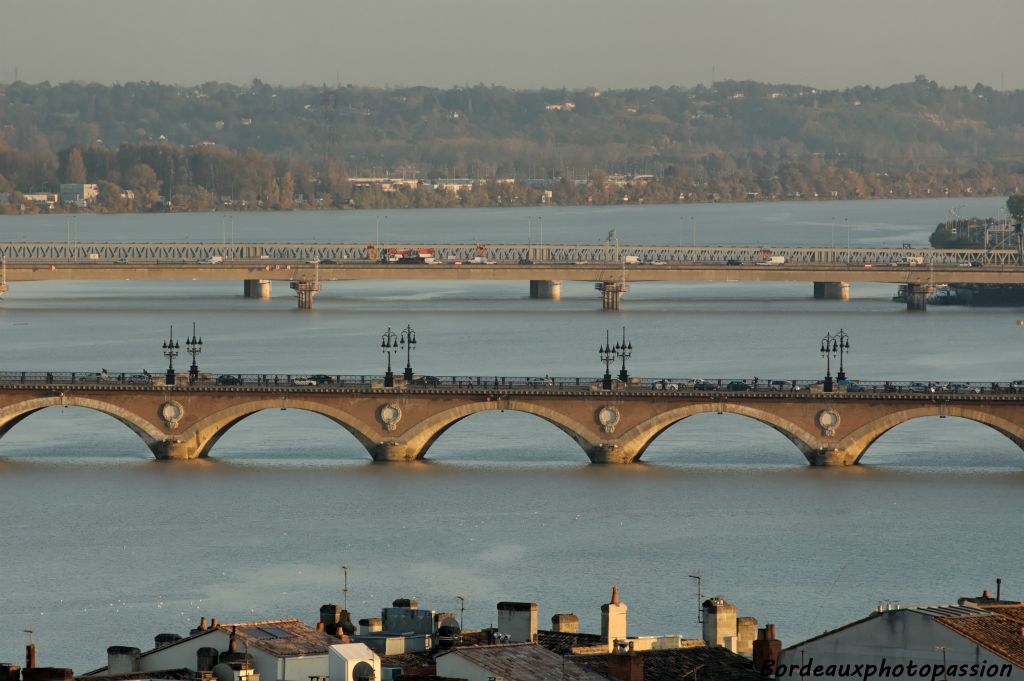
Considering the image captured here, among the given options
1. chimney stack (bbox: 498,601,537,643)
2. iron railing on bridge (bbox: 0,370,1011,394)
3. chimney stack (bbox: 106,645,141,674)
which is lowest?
chimney stack (bbox: 106,645,141,674)

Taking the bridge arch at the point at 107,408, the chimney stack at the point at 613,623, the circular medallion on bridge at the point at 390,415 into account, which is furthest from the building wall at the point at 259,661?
the bridge arch at the point at 107,408

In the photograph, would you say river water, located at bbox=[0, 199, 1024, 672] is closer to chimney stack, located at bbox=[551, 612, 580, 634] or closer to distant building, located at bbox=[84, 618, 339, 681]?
chimney stack, located at bbox=[551, 612, 580, 634]

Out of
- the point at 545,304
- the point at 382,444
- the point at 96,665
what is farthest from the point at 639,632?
the point at 545,304

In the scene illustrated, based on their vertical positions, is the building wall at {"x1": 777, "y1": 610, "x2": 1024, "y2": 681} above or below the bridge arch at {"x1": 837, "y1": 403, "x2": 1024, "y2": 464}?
below

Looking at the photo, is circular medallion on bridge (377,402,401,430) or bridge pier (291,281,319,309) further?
bridge pier (291,281,319,309)

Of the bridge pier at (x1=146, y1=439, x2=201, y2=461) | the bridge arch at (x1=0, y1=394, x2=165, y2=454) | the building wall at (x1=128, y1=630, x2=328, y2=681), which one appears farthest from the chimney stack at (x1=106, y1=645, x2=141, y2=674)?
the bridge arch at (x1=0, y1=394, x2=165, y2=454)

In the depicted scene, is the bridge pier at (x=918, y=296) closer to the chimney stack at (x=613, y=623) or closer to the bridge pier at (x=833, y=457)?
the bridge pier at (x=833, y=457)

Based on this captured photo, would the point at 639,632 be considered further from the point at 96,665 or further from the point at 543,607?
the point at 96,665

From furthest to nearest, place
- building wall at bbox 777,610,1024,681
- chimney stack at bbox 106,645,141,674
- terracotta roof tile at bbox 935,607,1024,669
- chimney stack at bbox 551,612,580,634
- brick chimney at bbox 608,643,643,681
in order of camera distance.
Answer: chimney stack at bbox 551,612,580,634, chimney stack at bbox 106,645,141,674, brick chimney at bbox 608,643,643,681, building wall at bbox 777,610,1024,681, terracotta roof tile at bbox 935,607,1024,669
